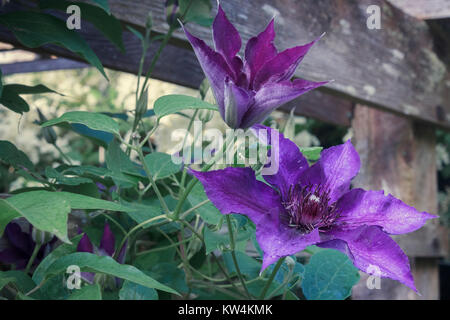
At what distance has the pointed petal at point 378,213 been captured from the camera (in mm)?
357

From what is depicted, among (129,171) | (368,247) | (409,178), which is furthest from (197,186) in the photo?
(409,178)

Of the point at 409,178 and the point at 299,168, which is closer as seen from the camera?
the point at 299,168

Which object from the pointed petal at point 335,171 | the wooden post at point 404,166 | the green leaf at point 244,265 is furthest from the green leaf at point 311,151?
the wooden post at point 404,166

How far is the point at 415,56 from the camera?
4.66 feet

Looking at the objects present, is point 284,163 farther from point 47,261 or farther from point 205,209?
point 47,261

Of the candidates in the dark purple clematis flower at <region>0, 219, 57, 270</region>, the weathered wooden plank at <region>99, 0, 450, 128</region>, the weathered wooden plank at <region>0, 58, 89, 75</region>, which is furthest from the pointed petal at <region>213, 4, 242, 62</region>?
the weathered wooden plank at <region>0, 58, 89, 75</region>

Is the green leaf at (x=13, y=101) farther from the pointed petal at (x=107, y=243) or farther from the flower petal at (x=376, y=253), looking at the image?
the flower petal at (x=376, y=253)

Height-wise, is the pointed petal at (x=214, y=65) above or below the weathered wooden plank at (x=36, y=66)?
below

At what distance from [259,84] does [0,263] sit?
0.39 metres

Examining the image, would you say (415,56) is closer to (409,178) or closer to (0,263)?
(409,178)

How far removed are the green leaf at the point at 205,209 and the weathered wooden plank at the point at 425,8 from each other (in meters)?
1.15

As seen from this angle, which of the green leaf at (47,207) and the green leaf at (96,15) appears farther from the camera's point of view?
the green leaf at (96,15)

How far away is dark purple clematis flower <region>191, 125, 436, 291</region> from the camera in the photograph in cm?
33

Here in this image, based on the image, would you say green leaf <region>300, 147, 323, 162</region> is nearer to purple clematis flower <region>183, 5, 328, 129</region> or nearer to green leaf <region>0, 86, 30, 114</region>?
purple clematis flower <region>183, 5, 328, 129</region>
